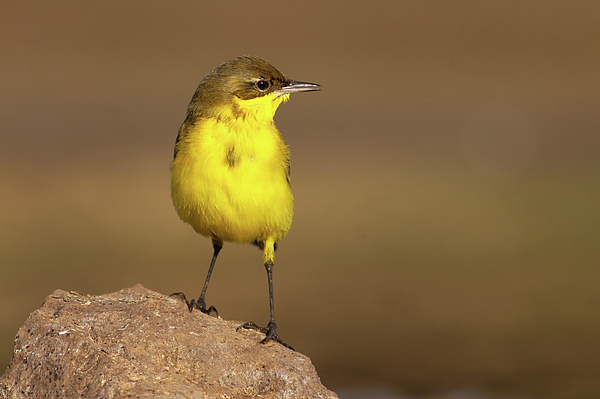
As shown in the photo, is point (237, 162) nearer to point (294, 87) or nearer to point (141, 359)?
point (294, 87)

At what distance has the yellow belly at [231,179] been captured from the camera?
700 centimetres

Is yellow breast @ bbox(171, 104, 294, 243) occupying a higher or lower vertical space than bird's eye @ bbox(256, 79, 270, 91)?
lower

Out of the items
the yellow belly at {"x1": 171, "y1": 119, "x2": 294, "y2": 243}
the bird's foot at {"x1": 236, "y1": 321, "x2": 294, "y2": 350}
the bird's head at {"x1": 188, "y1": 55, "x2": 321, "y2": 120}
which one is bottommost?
the bird's foot at {"x1": 236, "y1": 321, "x2": 294, "y2": 350}

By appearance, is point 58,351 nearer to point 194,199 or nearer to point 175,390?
point 175,390

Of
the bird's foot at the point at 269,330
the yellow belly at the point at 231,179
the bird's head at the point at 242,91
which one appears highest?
the bird's head at the point at 242,91

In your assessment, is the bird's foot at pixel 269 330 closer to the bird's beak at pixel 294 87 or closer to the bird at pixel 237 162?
the bird at pixel 237 162

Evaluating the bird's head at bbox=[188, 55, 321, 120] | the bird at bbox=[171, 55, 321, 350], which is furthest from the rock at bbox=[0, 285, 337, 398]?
the bird's head at bbox=[188, 55, 321, 120]

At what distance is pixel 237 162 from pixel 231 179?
0.17m

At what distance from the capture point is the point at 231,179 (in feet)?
22.9

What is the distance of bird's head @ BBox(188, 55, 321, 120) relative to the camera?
7340 millimetres

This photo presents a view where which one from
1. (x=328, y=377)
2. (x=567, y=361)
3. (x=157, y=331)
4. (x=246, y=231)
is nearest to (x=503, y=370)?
(x=567, y=361)

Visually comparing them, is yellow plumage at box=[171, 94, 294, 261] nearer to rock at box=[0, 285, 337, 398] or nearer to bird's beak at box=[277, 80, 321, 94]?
bird's beak at box=[277, 80, 321, 94]

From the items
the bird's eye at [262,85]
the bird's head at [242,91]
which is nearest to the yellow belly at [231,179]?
the bird's head at [242,91]

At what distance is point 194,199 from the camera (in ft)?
23.2
